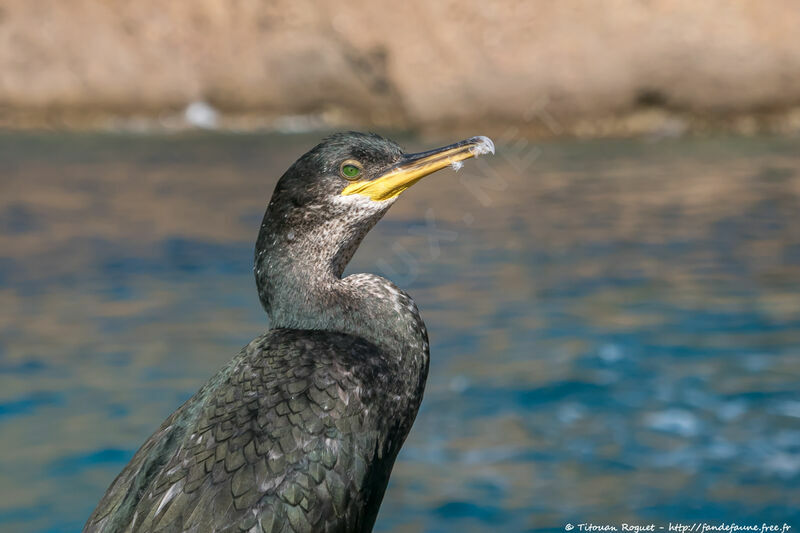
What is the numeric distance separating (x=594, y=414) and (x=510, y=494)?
1.00m

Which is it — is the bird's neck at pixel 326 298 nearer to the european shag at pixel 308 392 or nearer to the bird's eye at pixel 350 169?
the european shag at pixel 308 392

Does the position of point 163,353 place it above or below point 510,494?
above

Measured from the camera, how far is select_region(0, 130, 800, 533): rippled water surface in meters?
5.11

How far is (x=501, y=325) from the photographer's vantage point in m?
A: 6.78

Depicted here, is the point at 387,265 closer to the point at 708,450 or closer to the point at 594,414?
the point at 594,414

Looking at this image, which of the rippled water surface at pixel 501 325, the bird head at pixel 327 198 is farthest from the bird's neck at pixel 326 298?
the rippled water surface at pixel 501 325

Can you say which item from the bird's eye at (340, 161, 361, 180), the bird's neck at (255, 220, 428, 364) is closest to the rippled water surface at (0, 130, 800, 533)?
the bird's neck at (255, 220, 428, 364)

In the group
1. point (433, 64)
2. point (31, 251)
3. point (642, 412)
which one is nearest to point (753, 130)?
point (433, 64)

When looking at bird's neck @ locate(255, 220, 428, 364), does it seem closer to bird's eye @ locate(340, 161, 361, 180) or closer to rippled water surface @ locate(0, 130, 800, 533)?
bird's eye @ locate(340, 161, 361, 180)

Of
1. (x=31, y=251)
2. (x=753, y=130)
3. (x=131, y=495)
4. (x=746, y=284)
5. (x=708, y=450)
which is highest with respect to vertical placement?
(x=753, y=130)

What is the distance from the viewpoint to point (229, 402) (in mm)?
2453

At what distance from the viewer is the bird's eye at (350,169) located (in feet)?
9.00

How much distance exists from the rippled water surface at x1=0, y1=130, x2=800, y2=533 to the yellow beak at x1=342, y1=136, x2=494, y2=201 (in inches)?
91.7

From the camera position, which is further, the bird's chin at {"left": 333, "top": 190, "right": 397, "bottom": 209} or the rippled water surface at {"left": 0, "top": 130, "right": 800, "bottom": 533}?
the rippled water surface at {"left": 0, "top": 130, "right": 800, "bottom": 533}
